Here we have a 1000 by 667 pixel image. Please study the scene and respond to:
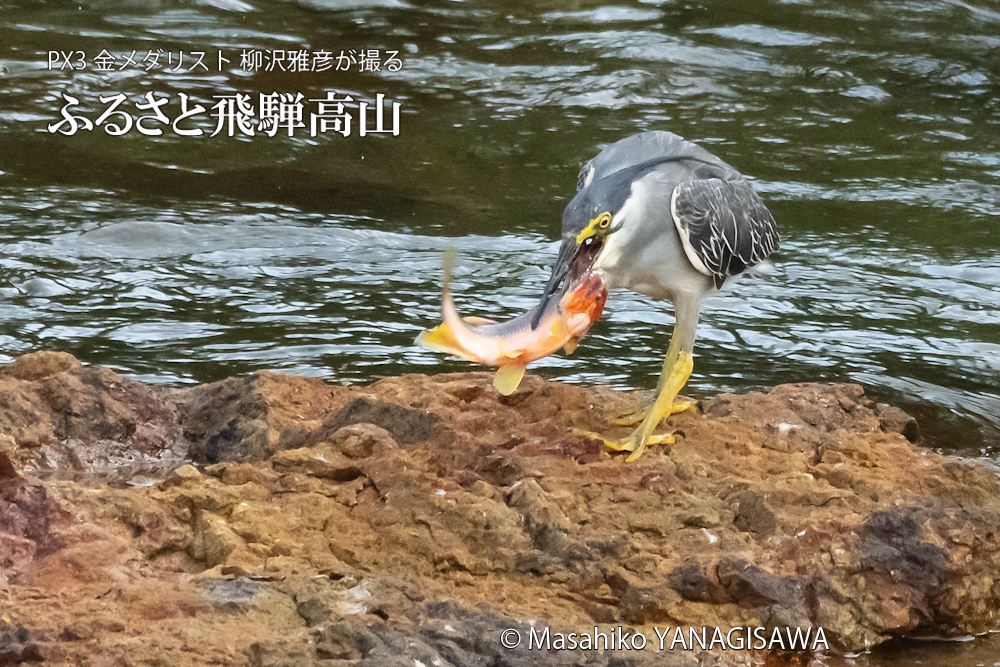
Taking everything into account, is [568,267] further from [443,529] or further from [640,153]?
[443,529]

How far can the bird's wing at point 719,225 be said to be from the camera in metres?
3.65

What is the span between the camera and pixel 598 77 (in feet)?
31.9

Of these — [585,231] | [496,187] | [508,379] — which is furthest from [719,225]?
[496,187]

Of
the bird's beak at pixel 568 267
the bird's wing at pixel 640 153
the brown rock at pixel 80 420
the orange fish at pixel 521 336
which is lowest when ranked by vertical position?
the brown rock at pixel 80 420

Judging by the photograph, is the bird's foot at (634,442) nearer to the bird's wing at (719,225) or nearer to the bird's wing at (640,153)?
the bird's wing at (719,225)

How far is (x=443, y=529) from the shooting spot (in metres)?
3.23

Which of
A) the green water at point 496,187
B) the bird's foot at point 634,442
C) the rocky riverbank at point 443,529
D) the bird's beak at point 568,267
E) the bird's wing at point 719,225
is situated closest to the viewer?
the rocky riverbank at point 443,529

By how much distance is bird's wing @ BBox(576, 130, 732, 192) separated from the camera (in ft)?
12.2

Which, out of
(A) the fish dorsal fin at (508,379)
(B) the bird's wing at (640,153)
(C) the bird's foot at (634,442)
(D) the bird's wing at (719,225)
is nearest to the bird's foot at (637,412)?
(C) the bird's foot at (634,442)

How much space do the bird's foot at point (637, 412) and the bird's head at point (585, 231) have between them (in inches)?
28.7

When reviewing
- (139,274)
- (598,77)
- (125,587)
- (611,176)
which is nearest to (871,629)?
(611,176)

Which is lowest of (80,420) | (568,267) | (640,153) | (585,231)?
(80,420)

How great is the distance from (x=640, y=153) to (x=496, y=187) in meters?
4.23

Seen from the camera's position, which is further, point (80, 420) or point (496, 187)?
point (496, 187)
